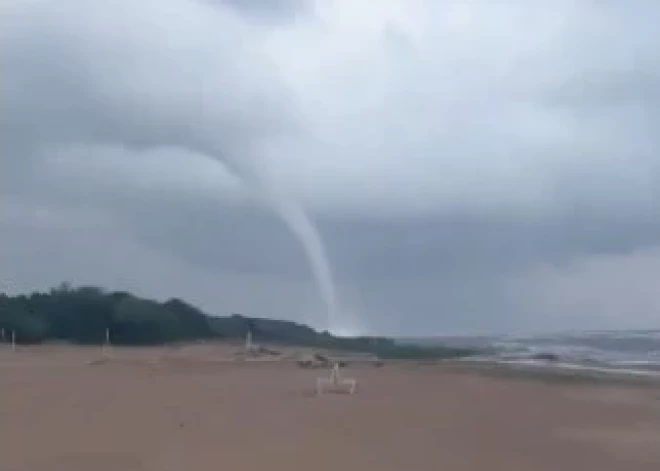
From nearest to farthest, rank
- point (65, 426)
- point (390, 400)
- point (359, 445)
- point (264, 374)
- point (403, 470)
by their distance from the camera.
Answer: point (403, 470)
point (359, 445)
point (65, 426)
point (390, 400)
point (264, 374)

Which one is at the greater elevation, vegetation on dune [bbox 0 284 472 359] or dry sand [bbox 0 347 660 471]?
vegetation on dune [bbox 0 284 472 359]

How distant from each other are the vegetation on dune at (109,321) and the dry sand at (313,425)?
111 ft

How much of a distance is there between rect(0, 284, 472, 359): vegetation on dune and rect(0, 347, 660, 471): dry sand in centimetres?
3390

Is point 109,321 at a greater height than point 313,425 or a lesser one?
greater

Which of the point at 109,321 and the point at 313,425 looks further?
the point at 109,321

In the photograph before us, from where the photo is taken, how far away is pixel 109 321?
6988 cm

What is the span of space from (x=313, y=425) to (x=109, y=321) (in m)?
54.7

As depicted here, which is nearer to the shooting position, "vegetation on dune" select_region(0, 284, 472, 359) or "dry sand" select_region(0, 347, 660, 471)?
"dry sand" select_region(0, 347, 660, 471)

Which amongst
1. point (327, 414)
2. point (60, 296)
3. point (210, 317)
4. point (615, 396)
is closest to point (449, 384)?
point (615, 396)

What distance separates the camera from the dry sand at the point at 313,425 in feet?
45.9

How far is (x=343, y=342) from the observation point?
85938 millimetres

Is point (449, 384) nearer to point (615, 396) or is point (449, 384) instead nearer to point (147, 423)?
point (615, 396)

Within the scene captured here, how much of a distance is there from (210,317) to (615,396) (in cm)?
6905

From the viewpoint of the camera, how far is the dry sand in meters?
14.0
